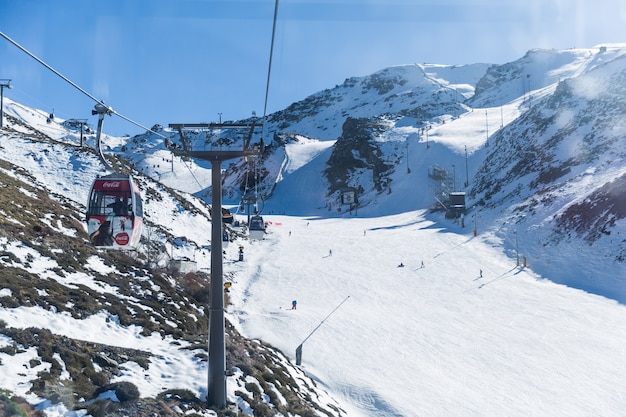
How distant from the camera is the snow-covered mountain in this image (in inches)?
711

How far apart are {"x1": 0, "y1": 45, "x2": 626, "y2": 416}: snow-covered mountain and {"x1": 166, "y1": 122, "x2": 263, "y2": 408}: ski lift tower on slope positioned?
41cm

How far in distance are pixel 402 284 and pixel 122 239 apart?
28.2 meters

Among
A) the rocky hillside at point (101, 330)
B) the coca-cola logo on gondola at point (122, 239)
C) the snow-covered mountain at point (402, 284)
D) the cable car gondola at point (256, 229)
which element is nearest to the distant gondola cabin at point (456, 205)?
the snow-covered mountain at point (402, 284)

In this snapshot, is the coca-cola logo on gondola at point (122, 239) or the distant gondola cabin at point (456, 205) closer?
the coca-cola logo on gondola at point (122, 239)

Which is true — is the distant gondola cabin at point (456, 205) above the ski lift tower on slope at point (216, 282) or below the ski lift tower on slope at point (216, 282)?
above

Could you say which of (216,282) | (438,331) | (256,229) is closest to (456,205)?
(256,229)

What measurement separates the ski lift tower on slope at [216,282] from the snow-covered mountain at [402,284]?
0.41m

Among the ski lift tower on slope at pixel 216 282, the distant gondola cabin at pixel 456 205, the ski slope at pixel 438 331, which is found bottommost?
the ski slope at pixel 438 331

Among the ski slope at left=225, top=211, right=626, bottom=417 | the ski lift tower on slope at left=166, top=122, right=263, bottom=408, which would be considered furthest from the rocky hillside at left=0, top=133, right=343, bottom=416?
the ski slope at left=225, top=211, right=626, bottom=417

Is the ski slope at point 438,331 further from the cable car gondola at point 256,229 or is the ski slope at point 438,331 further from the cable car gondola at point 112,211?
the cable car gondola at point 112,211

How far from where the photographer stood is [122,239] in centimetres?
Answer: 1485

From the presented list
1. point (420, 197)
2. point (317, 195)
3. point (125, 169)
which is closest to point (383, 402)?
point (125, 169)

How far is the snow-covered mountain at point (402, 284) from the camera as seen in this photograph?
59.3ft

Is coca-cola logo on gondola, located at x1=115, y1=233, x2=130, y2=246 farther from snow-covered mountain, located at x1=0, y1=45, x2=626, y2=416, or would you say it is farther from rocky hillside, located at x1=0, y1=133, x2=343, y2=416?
snow-covered mountain, located at x1=0, y1=45, x2=626, y2=416
